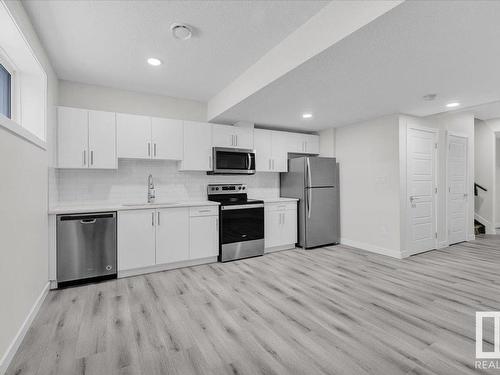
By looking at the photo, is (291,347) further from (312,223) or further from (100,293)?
(312,223)

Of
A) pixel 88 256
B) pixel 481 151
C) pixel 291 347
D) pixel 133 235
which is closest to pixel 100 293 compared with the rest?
Result: pixel 88 256

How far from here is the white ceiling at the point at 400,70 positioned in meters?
1.77

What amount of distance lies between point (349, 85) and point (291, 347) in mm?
2670

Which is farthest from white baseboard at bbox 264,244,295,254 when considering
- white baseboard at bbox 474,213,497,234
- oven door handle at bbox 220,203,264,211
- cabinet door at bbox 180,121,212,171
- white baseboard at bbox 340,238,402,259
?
white baseboard at bbox 474,213,497,234

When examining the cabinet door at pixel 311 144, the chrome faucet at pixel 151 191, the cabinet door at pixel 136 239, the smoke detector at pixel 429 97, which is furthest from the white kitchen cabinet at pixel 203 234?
the smoke detector at pixel 429 97

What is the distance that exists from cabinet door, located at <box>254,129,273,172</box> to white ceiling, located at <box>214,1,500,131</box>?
1.37 feet

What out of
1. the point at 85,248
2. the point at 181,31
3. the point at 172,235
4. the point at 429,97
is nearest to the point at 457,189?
the point at 429,97

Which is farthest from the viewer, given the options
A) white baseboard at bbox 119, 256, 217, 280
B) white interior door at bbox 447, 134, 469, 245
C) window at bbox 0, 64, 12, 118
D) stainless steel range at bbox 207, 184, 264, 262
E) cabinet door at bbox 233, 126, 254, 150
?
white interior door at bbox 447, 134, 469, 245

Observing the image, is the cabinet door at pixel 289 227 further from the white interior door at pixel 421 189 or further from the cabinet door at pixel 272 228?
the white interior door at pixel 421 189

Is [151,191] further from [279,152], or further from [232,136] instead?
[279,152]

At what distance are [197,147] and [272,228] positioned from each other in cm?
186

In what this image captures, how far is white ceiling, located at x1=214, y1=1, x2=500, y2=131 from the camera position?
5.81ft

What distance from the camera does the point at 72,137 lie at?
126 inches

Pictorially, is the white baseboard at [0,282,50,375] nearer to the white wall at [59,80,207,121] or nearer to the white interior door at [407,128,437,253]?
the white wall at [59,80,207,121]
